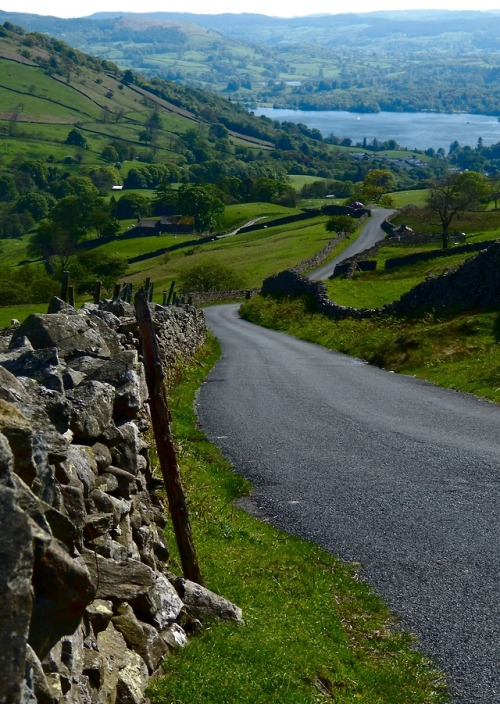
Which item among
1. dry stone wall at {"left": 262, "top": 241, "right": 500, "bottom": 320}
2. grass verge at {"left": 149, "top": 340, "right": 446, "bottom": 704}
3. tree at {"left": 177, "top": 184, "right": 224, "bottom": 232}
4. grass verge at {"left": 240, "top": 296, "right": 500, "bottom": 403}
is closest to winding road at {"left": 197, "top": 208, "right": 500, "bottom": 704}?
grass verge at {"left": 149, "top": 340, "right": 446, "bottom": 704}

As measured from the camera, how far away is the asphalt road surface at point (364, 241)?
89625 millimetres

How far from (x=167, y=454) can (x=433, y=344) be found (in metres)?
26.6

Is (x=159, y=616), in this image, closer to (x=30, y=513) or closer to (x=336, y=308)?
(x=30, y=513)

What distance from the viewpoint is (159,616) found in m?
9.65

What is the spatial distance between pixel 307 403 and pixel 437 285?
62.6 ft

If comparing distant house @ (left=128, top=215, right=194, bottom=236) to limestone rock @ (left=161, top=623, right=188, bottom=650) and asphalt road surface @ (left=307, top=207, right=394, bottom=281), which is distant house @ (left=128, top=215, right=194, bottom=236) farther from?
limestone rock @ (left=161, top=623, right=188, bottom=650)

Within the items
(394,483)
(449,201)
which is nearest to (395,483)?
(394,483)

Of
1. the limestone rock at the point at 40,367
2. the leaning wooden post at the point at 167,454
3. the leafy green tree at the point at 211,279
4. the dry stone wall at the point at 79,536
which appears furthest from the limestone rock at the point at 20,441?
the leafy green tree at the point at 211,279

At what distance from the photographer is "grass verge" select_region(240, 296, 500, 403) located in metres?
32.0

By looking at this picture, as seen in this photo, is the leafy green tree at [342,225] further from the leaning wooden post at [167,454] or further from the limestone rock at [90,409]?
the limestone rock at [90,409]

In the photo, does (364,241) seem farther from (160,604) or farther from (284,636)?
(160,604)

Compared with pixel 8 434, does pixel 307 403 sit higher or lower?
lower

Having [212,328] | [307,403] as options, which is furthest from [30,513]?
[212,328]

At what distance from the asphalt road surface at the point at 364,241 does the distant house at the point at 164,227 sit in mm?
42385
